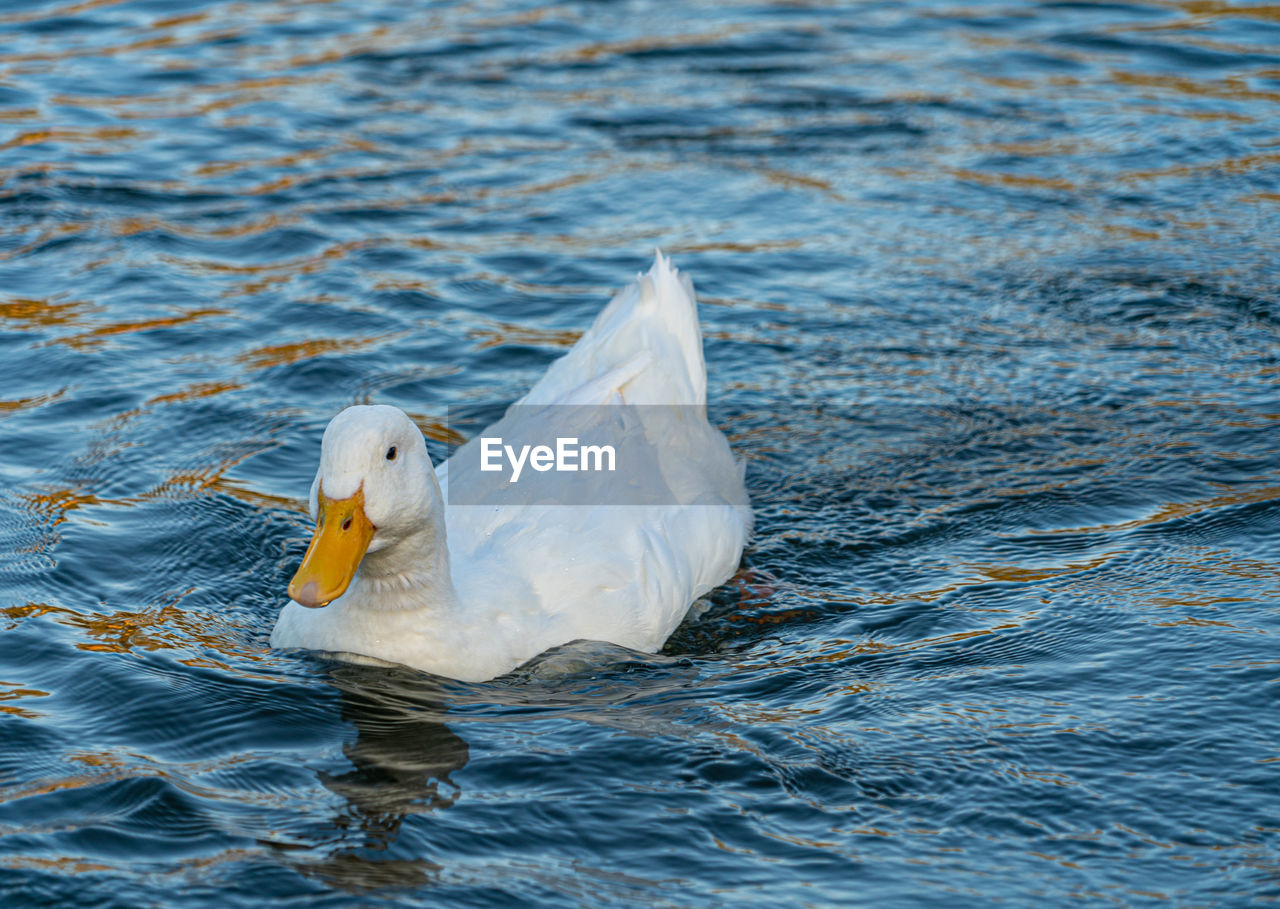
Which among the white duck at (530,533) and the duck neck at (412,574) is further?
the duck neck at (412,574)

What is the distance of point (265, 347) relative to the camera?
10055 mm

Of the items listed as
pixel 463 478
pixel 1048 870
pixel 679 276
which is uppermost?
pixel 679 276

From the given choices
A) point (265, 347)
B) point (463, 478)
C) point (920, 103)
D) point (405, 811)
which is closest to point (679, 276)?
point (463, 478)

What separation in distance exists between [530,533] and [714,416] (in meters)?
2.64

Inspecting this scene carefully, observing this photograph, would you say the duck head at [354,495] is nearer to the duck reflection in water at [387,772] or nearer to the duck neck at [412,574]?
the duck neck at [412,574]

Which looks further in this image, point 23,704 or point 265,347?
point 265,347

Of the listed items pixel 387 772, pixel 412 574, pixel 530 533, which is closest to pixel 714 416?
pixel 530 533

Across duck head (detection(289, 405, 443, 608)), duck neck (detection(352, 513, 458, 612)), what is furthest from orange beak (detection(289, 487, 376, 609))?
duck neck (detection(352, 513, 458, 612))

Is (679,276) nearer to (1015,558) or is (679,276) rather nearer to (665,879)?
(1015,558)

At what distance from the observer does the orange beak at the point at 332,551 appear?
578cm

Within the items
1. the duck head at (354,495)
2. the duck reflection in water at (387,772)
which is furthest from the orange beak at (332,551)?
the duck reflection in water at (387,772)

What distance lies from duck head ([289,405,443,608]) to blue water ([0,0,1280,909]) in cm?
73

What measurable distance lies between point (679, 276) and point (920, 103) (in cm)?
602

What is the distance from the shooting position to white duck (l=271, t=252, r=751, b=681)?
596 centimetres
